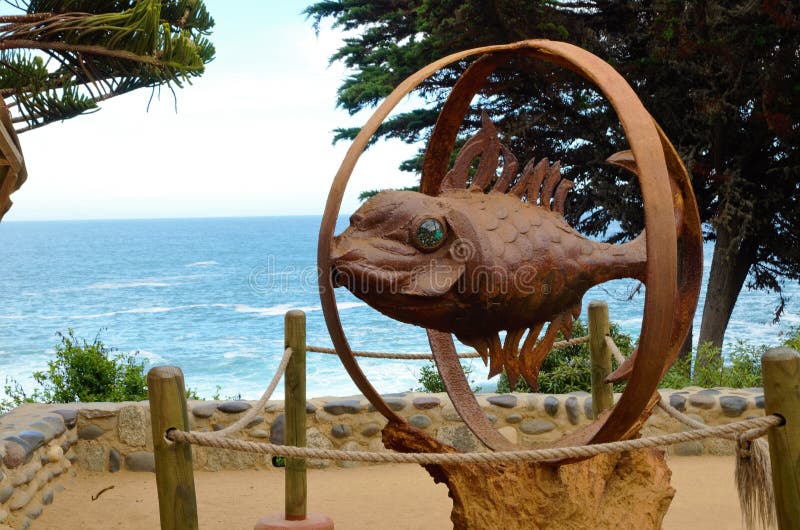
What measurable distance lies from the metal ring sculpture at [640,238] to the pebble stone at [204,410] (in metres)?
2.49

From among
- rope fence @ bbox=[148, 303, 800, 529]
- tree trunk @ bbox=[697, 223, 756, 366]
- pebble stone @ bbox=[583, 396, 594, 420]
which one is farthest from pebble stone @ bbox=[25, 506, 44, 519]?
tree trunk @ bbox=[697, 223, 756, 366]

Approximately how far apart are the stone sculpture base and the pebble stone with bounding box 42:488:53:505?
2640 mm

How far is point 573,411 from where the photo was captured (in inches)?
204

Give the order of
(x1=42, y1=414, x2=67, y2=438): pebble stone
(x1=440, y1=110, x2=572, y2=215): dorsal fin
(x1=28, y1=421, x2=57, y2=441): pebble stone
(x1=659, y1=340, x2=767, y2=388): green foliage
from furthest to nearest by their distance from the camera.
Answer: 1. (x1=659, y1=340, x2=767, y2=388): green foliage
2. (x1=42, y1=414, x2=67, y2=438): pebble stone
3. (x1=28, y1=421, x2=57, y2=441): pebble stone
4. (x1=440, y1=110, x2=572, y2=215): dorsal fin

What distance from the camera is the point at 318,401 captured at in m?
5.25

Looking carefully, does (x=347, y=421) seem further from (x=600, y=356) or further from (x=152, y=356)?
(x=152, y=356)

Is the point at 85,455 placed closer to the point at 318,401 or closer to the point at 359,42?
the point at 318,401

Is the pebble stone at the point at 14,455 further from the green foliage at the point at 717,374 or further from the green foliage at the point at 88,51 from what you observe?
the green foliage at the point at 717,374

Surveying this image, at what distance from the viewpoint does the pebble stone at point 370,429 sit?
5152 millimetres

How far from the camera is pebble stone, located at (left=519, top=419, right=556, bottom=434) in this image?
5.20 meters

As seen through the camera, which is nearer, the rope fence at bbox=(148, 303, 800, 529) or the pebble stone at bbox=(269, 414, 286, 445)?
the rope fence at bbox=(148, 303, 800, 529)

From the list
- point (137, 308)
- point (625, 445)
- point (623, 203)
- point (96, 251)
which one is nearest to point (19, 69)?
point (625, 445)

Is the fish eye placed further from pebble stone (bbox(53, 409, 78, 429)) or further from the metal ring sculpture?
pebble stone (bbox(53, 409, 78, 429))

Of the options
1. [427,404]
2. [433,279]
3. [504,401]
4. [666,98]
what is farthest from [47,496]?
[666,98]
